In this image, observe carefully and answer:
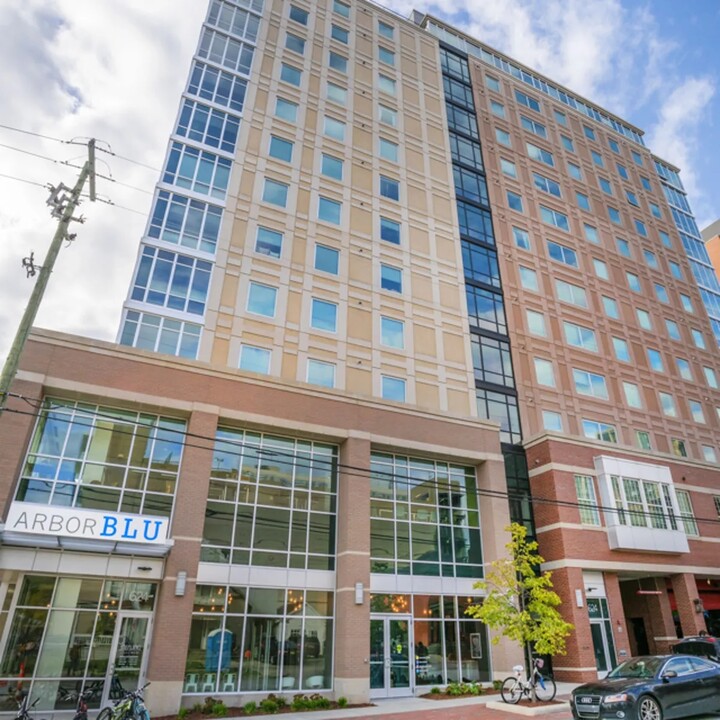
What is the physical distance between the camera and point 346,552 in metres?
19.6

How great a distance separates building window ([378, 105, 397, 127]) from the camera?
3428 cm

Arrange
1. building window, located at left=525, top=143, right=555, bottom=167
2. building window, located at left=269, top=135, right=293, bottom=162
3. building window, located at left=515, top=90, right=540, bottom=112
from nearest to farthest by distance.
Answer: building window, located at left=269, top=135, right=293, bottom=162
building window, located at left=525, top=143, right=555, bottom=167
building window, located at left=515, top=90, right=540, bottom=112

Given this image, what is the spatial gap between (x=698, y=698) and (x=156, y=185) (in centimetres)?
2719

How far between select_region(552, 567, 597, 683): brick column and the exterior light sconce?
15457 mm

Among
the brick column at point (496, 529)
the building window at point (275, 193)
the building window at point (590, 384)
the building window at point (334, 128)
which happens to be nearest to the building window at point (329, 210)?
the building window at point (275, 193)

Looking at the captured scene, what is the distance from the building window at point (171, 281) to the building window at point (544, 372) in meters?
18.7

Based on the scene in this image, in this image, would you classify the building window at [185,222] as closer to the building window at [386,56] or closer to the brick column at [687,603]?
the building window at [386,56]

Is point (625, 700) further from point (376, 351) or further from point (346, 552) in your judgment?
point (376, 351)

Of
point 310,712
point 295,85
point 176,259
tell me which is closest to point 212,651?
point 310,712

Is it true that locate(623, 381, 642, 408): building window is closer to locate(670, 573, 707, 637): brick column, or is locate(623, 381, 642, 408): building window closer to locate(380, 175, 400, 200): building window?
locate(670, 573, 707, 637): brick column

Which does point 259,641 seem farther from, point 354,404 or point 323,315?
point 323,315

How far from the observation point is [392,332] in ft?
90.5

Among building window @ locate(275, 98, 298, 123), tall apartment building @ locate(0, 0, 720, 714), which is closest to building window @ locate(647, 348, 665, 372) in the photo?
tall apartment building @ locate(0, 0, 720, 714)

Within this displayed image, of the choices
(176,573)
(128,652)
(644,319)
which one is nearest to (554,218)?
(644,319)
